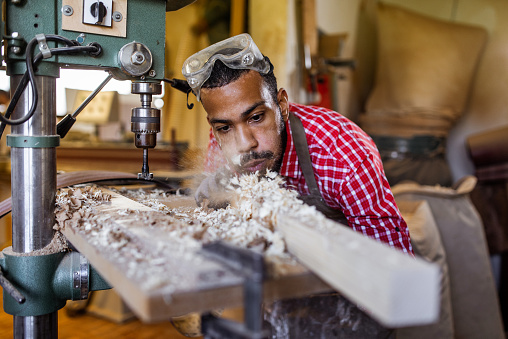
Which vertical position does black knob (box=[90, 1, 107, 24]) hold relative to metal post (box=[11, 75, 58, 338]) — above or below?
above

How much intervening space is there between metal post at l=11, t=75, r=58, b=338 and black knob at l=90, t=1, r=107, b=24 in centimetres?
19

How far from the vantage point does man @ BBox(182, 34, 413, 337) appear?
1.33m

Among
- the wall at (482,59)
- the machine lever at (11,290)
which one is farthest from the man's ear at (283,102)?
the wall at (482,59)

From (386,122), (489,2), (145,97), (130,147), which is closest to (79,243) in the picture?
(145,97)

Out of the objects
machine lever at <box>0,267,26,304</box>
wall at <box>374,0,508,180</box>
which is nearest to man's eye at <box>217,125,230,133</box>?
machine lever at <box>0,267,26,304</box>

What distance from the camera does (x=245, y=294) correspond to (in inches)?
24.1

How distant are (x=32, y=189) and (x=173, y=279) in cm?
61

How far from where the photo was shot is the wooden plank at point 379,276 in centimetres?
53

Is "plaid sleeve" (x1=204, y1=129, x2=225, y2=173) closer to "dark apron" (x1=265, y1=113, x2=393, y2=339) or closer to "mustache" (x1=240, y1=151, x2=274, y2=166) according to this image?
"mustache" (x1=240, y1=151, x2=274, y2=166)

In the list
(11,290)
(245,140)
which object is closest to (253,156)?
(245,140)

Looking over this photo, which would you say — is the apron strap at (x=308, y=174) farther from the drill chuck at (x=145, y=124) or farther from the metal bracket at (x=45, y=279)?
the metal bracket at (x=45, y=279)

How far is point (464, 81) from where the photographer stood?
3.54 meters

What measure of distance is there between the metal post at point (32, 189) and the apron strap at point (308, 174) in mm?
767

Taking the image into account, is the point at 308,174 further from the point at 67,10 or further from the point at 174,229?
the point at 67,10
